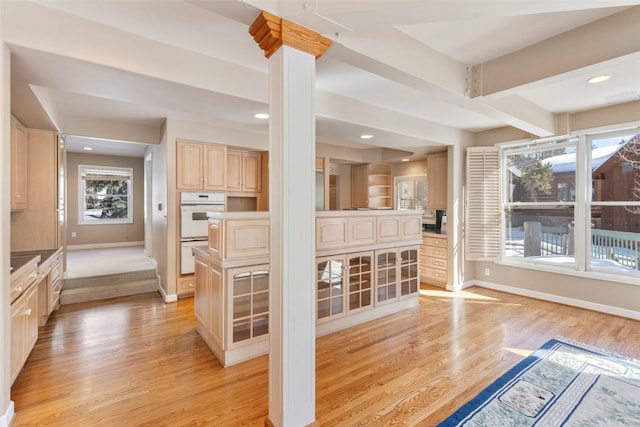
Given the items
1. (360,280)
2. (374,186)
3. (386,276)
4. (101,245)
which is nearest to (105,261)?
(101,245)

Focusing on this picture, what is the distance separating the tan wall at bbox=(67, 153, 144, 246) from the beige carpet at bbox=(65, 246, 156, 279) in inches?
16.7

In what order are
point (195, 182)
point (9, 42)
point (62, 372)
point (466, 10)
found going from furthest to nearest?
point (195, 182), point (62, 372), point (9, 42), point (466, 10)

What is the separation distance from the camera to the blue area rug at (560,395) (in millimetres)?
2031

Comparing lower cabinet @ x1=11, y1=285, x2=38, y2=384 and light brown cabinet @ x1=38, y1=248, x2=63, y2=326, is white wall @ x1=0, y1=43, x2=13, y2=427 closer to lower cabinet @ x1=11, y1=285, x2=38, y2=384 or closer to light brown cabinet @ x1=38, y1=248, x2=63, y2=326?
lower cabinet @ x1=11, y1=285, x2=38, y2=384

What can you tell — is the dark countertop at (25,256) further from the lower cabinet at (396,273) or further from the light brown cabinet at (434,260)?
the light brown cabinet at (434,260)

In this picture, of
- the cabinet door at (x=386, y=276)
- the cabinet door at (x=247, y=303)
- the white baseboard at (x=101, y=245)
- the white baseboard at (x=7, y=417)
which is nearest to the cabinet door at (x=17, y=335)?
the white baseboard at (x=7, y=417)

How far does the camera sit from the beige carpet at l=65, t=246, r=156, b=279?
4.89 meters

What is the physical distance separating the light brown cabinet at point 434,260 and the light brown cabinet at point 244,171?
3173 mm

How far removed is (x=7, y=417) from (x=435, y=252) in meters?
5.33

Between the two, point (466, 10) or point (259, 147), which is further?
point (259, 147)

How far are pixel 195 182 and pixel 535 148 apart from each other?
5222 millimetres

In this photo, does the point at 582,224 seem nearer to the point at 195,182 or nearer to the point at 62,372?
the point at 195,182

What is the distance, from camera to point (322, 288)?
132 inches

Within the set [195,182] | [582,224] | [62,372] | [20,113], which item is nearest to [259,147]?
[195,182]
